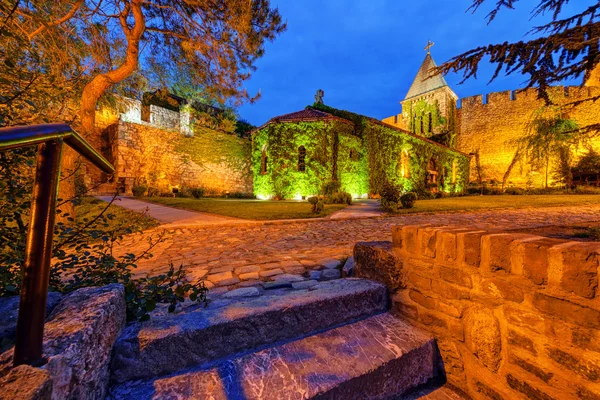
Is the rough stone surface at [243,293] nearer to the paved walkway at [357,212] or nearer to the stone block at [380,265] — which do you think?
the stone block at [380,265]

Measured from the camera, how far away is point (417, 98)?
2609cm

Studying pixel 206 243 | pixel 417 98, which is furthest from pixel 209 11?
pixel 417 98

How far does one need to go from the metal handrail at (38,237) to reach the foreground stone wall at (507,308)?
2233 mm

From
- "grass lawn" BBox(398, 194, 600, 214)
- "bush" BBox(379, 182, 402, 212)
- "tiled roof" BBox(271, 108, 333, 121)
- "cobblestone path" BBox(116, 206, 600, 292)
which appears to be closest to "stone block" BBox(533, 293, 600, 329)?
"cobblestone path" BBox(116, 206, 600, 292)

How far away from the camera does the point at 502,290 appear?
1495mm

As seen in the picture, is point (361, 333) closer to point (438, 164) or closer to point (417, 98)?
point (438, 164)

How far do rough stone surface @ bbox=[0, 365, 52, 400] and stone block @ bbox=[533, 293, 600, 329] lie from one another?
2231 millimetres

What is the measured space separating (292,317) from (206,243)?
12.0ft

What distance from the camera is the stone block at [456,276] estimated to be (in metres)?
1.67

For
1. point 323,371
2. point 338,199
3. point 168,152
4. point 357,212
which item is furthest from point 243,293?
point 168,152

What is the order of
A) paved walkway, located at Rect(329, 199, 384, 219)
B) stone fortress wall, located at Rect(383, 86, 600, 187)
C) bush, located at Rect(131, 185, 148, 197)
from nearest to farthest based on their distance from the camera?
paved walkway, located at Rect(329, 199, 384, 219) → bush, located at Rect(131, 185, 148, 197) → stone fortress wall, located at Rect(383, 86, 600, 187)

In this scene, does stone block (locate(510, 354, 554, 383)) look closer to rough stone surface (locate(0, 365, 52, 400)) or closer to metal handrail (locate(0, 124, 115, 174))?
rough stone surface (locate(0, 365, 52, 400))

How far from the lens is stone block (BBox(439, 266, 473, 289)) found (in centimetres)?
167

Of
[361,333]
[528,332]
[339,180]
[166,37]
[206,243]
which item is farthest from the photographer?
[339,180]
